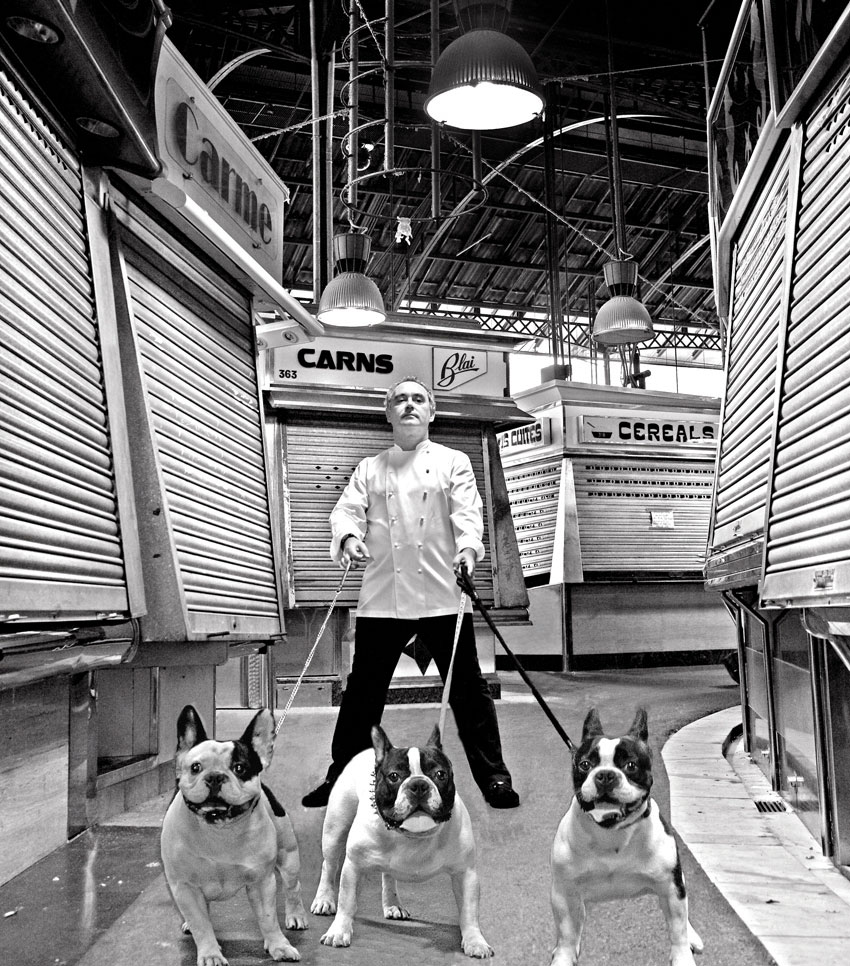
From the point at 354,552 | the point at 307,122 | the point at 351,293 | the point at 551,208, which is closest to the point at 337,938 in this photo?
the point at 354,552

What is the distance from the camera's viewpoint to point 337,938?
2.57 meters

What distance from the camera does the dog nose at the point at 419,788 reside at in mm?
2373

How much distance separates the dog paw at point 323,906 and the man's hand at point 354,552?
1.61 m

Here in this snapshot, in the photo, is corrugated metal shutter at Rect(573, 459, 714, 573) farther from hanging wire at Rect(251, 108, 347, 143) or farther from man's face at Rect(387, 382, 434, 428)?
man's face at Rect(387, 382, 434, 428)

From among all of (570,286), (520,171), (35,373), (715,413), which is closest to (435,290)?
(570,286)

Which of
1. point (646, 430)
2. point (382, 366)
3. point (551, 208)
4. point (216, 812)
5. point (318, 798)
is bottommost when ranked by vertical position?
point (318, 798)

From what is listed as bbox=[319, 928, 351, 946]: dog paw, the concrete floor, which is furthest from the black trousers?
bbox=[319, 928, 351, 946]: dog paw

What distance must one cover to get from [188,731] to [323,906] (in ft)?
2.80

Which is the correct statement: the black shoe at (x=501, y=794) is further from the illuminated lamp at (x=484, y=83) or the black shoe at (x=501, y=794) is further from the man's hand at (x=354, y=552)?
the illuminated lamp at (x=484, y=83)

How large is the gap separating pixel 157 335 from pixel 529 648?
8.35 m

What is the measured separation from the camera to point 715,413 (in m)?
12.3

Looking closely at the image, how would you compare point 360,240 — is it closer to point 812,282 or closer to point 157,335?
point 157,335

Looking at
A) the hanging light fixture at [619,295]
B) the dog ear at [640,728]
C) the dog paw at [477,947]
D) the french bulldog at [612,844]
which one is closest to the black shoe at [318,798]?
the dog paw at [477,947]

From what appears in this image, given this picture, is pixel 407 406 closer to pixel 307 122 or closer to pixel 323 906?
pixel 323 906
